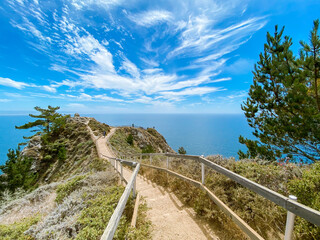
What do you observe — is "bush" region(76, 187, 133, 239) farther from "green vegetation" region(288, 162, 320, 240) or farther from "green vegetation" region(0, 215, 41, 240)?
"green vegetation" region(288, 162, 320, 240)

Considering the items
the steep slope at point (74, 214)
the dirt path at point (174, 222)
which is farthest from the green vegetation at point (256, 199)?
the steep slope at point (74, 214)

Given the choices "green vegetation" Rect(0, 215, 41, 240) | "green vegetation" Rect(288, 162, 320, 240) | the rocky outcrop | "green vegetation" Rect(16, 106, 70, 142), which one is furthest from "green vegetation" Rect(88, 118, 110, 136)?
"green vegetation" Rect(288, 162, 320, 240)

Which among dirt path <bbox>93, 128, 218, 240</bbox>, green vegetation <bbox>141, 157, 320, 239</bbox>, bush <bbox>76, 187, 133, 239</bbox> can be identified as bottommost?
dirt path <bbox>93, 128, 218, 240</bbox>

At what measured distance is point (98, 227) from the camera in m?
2.73

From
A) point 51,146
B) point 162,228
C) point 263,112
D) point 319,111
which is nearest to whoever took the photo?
point 162,228

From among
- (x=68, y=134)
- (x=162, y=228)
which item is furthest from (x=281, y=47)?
(x=68, y=134)

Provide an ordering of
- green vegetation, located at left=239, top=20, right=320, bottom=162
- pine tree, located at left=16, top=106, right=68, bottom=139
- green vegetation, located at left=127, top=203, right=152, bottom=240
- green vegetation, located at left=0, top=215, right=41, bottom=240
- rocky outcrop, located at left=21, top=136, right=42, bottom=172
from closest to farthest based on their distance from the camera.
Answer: green vegetation, located at left=127, top=203, right=152, bottom=240 < green vegetation, located at left=0, top=215, right=41, bottom=240 < green vegetation, located at left=239, top=20, right=320, bottom=162 < rocky outcrop, located at left=21, top=136, right=42, bottom=172 < pine tree, located at left=16, top=106, right=68, bottom=139

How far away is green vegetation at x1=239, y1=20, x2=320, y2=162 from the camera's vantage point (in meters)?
5.80

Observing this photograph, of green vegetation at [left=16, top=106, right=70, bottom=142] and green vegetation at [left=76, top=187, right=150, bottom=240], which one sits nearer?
green vegetation at [left=76, top=187, right=150, bottom=240]

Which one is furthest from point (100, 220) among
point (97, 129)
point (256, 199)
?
point (97, 129)

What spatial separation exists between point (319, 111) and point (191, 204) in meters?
6.68

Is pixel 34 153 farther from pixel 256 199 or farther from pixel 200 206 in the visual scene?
pixel 256 199

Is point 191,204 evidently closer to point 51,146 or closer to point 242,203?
point 242,203

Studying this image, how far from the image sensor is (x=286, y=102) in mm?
6871
